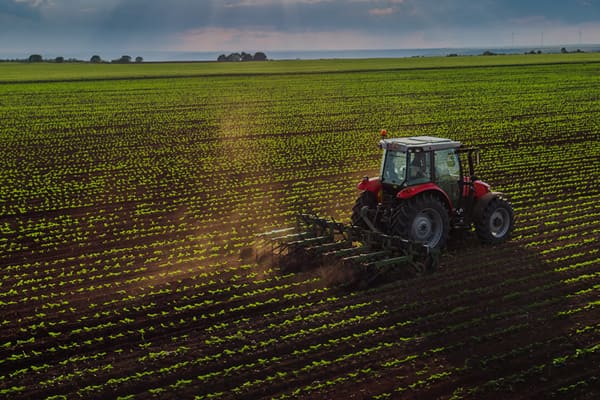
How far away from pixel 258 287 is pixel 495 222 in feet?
17.5

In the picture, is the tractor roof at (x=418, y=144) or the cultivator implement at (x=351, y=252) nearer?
the cultivator implement at (x=351, y=252)

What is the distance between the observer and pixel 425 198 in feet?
43.1

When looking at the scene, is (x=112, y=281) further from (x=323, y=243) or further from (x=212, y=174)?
(x=212, y=174)

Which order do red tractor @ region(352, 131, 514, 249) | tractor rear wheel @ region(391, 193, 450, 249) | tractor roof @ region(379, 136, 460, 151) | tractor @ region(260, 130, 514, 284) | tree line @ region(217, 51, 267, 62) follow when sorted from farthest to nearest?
tree line @ region(217, 51, 267, 62) → tractor roof @ region(379, 136, 460, 151) → red tractor @ region(352, 131, 514, 249) → tractor rear wheel @ region(391, 193, 450, 249) → tractor @ region(260, 130, 514, 284)

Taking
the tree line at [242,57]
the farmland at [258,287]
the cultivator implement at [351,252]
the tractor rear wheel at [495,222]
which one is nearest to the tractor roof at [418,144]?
the tractor rear wheel at [495,222]

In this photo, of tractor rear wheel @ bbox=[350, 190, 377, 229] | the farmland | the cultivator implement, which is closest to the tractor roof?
tractor rear wheel @ bbox=[350, 190, 377, 229]

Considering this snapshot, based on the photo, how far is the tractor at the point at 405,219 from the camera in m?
12.7

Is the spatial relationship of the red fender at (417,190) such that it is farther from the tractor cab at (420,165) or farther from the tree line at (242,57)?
the tree line at (242,57)

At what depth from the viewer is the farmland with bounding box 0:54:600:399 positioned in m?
9.34

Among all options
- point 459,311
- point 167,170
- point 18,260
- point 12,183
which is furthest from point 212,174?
point 459,311

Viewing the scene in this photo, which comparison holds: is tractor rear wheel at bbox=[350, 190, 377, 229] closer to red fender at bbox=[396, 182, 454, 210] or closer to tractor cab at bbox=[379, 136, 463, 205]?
tractor cab at bbox=[379, 136, 463, 205]

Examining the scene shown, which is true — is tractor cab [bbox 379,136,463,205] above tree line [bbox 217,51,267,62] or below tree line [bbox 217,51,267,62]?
below

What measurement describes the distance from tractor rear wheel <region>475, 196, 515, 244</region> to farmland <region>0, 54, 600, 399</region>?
0.73 ft

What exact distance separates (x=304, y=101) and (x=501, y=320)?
1504 inches
